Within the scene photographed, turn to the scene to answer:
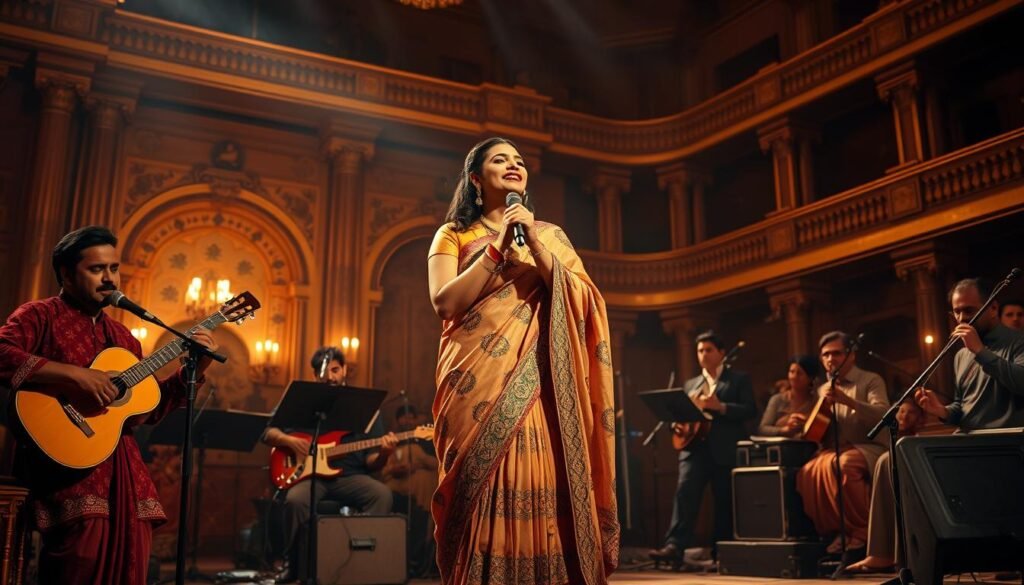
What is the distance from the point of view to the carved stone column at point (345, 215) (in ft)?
36.8

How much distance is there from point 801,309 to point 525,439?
35.2ft

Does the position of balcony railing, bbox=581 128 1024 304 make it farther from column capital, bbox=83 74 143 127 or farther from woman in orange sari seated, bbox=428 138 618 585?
woman in orange sari seated, bbox=428 138 618 585

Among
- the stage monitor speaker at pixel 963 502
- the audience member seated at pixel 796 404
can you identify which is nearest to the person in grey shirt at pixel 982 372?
the stage monitor speaker at pixel 963 502

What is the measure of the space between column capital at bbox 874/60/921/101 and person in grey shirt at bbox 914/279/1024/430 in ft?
25.2

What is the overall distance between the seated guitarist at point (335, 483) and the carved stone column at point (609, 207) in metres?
8.50

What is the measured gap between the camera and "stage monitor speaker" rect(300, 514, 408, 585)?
5.22 m

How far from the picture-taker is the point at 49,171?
31.8 ft

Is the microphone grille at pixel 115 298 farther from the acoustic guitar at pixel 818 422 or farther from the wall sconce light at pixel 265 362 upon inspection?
the wall sconce light at pixel 265 362

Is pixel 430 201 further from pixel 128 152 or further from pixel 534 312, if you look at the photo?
pixel 534 312

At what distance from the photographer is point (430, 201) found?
41.2ft

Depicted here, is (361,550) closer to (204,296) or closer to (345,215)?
(204,296)

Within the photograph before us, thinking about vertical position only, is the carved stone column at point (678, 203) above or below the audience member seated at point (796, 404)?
above

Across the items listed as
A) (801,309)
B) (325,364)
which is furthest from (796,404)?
(801,309)

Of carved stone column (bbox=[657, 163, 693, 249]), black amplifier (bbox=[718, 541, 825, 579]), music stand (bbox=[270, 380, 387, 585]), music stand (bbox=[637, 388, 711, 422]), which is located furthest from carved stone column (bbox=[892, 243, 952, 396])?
music stand (bbox=[270, 380, 387, 585])
